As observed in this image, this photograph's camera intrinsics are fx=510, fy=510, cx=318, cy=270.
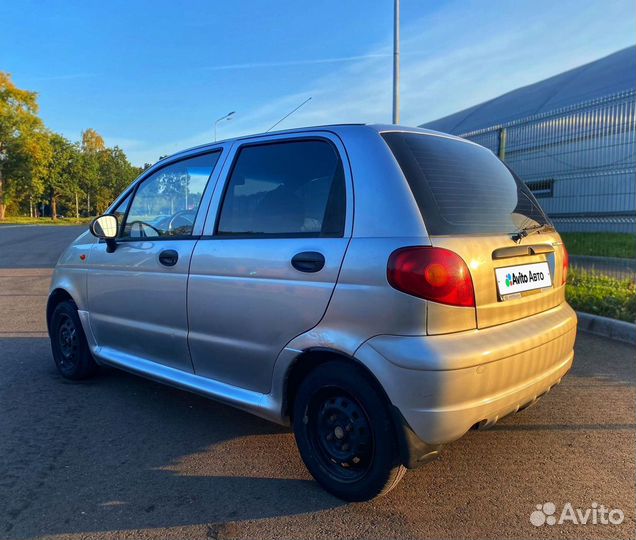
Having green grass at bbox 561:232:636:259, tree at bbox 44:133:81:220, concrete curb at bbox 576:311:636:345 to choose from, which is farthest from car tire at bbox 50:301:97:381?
tree at bbox 44:133:81:220

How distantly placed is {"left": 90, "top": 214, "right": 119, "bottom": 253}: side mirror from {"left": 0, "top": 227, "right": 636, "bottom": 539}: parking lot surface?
4.06 feet

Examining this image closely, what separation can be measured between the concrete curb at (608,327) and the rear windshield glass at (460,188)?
2978 millimetres

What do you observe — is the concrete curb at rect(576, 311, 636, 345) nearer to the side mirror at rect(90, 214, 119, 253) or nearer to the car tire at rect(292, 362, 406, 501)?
the car tire at rect(292, 362, 406, 501)

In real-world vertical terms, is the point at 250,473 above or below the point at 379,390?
below

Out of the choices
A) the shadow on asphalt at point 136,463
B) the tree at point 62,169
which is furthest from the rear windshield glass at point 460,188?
the tree at point 62,169

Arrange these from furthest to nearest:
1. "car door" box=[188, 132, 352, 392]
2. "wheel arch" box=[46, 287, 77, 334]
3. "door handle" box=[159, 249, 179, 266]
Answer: "wheel arch" box=[46, 287, 77, 334] → "door handle" box=[159, 249, 179, 266] → "car door" box=[188, 132, 352, 392]

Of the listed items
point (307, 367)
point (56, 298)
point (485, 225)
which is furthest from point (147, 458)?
point (485, 225)

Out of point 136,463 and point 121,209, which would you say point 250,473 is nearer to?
point 136,463

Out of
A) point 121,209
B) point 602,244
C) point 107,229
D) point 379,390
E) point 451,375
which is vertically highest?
point 121,209

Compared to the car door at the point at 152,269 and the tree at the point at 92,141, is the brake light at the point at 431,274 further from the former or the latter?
the tree at the point at 92,141

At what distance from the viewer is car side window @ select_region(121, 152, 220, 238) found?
3.43 meters

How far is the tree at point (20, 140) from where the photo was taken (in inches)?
2115

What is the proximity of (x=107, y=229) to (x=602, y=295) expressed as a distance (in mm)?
5914

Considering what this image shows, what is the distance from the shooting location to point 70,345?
14.7 ft
